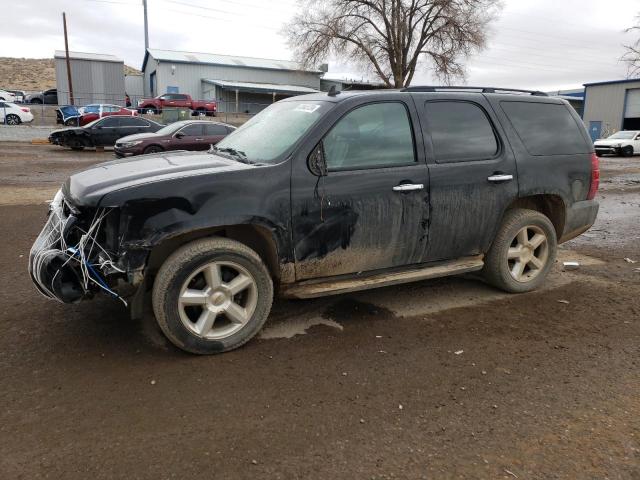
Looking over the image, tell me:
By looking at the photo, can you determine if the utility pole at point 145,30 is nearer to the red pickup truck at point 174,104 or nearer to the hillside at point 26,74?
the red pickup truck at point 174,104

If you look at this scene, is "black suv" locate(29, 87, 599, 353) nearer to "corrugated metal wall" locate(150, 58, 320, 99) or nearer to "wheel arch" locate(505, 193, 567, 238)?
"wheel arch" locate(505, 193, 567, 238)

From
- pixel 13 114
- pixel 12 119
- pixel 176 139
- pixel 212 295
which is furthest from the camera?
pixel 12 119

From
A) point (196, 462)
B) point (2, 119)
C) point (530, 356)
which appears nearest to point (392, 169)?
point (530, 356)

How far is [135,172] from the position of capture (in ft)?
12.6

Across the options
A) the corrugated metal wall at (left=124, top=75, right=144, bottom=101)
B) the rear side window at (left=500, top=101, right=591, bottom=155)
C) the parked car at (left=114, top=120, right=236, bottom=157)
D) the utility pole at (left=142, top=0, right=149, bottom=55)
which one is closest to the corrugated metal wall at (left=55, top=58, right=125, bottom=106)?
the utility pole at (left=142, top=0, right=149, bottom=55)

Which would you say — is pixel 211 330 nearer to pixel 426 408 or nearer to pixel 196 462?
pixel 196 462

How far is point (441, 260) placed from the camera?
4602mm

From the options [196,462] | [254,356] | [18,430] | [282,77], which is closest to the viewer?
[196,462]

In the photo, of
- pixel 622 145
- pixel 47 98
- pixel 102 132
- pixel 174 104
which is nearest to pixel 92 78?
pixel 47 98

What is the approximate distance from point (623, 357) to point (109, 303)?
4115mm

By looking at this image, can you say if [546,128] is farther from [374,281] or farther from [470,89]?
[374,281]

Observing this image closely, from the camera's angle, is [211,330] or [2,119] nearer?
[211,330]

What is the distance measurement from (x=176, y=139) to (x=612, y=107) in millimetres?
41799

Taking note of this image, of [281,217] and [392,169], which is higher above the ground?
[392,169]
